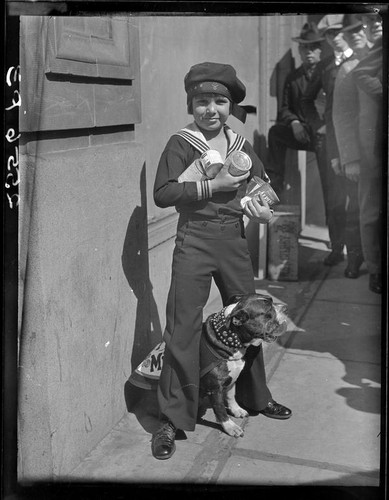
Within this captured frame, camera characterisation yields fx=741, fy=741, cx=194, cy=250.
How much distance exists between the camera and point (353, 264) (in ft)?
19.3

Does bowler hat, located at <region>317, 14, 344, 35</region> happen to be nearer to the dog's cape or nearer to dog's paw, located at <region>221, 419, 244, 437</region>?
the dog's cape

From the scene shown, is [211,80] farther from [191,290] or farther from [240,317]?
[240,317]

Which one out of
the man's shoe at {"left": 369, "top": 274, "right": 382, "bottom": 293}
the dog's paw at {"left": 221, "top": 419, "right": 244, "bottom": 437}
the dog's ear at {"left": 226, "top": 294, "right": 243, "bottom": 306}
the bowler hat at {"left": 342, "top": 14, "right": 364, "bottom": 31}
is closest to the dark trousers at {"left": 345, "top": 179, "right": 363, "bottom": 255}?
the man's shoe at {"left": 369, "top": 274, "right": 382, "bottom": 293}

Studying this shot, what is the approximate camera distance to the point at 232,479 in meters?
3.51

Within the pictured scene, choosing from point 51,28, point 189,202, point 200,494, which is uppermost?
point 51,28

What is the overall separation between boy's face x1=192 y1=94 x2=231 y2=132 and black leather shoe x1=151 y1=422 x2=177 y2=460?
4.99ft

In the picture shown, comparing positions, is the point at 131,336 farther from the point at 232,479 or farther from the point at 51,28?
the point at 51,28

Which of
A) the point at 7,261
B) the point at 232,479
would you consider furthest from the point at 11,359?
the point at 232,479

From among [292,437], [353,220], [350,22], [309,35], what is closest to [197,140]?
[350,22]

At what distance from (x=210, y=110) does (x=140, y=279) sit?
1.09 metres

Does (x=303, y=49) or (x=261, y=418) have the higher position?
(x=303, y=49)

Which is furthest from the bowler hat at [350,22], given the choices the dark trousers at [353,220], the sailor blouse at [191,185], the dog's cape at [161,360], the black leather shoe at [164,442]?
the black leather shoe at [164,442]

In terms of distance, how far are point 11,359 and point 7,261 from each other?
41 centimetres

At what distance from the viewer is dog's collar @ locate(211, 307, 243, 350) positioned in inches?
147
